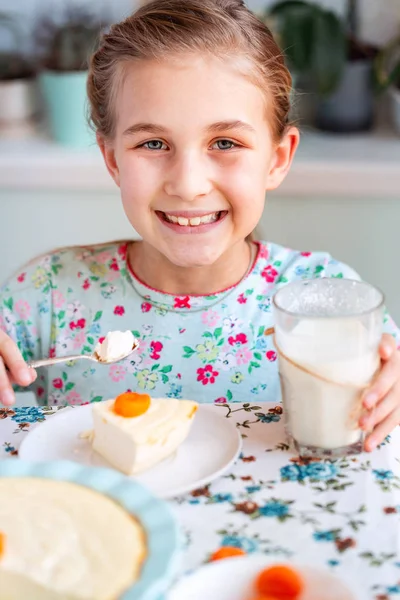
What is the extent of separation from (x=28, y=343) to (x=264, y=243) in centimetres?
44

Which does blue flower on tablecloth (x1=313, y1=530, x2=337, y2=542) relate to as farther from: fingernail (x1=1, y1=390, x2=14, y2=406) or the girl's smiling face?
the girl's smiling face

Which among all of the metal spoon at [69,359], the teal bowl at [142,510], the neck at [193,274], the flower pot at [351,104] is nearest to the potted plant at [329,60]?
the flower pot at [351,104]

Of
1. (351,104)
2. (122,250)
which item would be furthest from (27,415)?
(351,104)

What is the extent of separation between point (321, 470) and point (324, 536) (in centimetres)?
12

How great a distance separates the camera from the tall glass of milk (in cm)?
88

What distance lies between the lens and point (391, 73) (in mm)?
2387

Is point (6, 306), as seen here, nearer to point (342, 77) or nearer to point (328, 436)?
point (328, 436)

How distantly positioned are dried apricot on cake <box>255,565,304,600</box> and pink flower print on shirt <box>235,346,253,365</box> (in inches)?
29.3

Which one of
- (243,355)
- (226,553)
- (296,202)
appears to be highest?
(226,553)

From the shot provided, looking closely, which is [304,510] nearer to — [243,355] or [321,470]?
[321,470]

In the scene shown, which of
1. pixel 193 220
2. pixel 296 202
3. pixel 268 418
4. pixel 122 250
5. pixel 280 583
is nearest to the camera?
pixel 280 583

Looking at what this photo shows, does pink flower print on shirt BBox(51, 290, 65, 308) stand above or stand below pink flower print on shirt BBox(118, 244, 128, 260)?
below

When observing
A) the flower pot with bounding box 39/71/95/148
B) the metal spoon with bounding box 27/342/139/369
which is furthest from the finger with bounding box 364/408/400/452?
the flower pot with bounding box 39/71/95/148

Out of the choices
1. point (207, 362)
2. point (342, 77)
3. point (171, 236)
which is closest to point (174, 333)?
point (207, 362)
